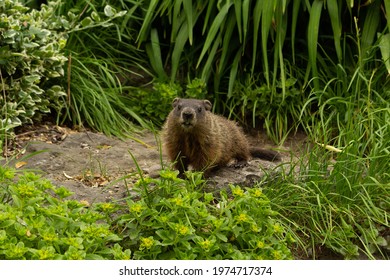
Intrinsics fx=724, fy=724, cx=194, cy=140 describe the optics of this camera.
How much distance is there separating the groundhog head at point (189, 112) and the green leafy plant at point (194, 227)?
871mm

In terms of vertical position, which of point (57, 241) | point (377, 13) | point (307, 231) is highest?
point (377, 13)

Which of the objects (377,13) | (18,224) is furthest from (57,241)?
(377,13)

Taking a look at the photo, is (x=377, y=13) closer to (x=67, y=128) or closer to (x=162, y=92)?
(x=162, y=92)

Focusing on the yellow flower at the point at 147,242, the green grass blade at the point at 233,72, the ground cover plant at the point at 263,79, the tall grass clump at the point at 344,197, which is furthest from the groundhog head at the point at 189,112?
the yellow flower at the point at 147,242

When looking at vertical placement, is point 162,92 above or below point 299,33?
below

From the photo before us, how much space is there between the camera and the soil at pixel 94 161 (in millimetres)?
4703

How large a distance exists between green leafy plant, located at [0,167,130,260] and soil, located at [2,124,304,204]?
0.59 meters

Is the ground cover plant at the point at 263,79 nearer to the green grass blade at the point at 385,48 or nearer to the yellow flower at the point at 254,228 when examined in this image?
the green grass blade at the point at 385,48

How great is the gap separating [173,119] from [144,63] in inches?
71.9

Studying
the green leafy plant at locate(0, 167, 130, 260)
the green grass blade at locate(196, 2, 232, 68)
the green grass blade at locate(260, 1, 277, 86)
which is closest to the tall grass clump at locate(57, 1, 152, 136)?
the green grass blade at locate(196, 2, 232, 68)

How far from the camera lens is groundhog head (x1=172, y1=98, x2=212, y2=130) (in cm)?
481

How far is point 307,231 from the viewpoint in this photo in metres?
4.45

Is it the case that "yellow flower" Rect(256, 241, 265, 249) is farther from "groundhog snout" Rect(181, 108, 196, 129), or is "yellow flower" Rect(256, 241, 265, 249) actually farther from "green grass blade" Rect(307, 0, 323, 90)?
"green grass blade" Rect(307, 0, 323, 90)

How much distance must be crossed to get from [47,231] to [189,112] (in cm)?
162
